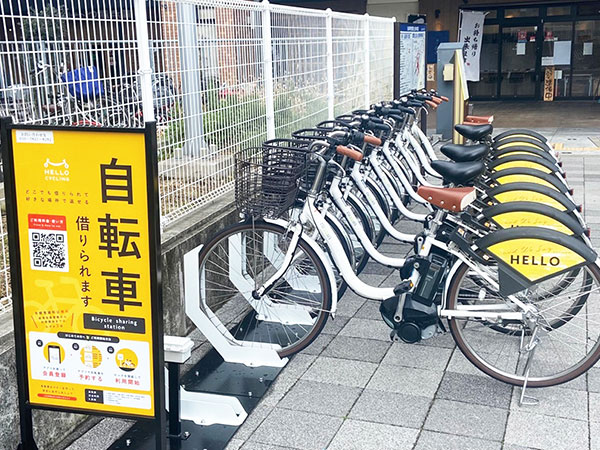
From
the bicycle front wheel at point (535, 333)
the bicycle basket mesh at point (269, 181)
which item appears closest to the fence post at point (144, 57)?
the bicycle basket mesh at point (269, 181)

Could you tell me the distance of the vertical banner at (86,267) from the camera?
2.53 metres

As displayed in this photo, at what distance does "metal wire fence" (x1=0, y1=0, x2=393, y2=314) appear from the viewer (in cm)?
324

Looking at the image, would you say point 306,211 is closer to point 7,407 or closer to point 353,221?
point 353,221

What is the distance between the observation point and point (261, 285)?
4258mm

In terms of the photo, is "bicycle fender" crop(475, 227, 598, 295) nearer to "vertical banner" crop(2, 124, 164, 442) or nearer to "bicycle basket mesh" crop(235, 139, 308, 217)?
"bicycle basket mesh" crop(235, 139, 308, 217)

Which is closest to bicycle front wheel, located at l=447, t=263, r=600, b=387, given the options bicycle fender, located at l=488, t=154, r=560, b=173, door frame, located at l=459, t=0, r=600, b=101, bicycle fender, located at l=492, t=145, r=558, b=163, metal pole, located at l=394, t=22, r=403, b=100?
bicycle fender, located at l=488, t=154, r=560, b=173

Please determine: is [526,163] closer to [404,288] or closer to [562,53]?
[404,288]

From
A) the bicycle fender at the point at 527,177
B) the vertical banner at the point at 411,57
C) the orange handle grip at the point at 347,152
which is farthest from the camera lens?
the vertical banner at the point at 411,57

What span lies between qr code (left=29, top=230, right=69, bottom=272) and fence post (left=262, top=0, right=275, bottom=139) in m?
3.18

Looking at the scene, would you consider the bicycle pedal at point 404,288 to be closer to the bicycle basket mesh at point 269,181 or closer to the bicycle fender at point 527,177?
the bicycle basket mesh at point 269,181

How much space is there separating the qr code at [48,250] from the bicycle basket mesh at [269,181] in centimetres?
147

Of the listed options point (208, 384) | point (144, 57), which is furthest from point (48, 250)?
point (144, 57)

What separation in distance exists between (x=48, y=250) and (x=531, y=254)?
2.25 meters

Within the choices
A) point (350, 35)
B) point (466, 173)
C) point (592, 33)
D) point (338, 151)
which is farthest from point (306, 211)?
point (592, 33)
